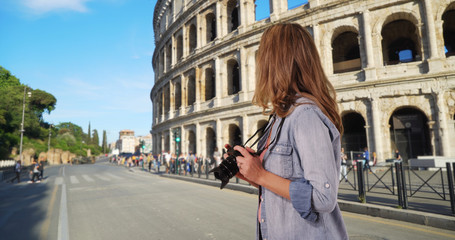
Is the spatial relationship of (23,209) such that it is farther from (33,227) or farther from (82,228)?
(82,228)

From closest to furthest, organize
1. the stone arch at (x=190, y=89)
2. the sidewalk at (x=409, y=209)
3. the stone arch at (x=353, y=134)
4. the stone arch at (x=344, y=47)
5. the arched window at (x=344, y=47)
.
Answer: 1. the sidewalk at (x=409, y=209)
2. the stone arch at (x=353, y=134)
3. the stone arch at (x=344, y=47)
4. the arched window at (x=344, y=47)
5. the stone arch at (x=190, y=89)

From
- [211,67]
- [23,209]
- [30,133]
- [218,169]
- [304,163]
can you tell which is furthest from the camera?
[30,133]

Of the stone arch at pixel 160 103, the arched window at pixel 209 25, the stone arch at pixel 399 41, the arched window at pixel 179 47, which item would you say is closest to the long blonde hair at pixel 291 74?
the stone arch at pixel 399 41

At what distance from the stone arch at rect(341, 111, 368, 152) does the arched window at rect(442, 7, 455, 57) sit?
6.91 m

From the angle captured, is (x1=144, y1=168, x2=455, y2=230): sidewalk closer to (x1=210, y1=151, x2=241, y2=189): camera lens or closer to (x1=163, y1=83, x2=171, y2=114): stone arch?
(x1=210, y1=151, x2=241, y2=189): camera lens

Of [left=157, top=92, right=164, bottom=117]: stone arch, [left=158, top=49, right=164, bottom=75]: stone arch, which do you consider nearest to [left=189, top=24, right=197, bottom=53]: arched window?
[left=158, top=49, right=164, bottom=75]: stone arch

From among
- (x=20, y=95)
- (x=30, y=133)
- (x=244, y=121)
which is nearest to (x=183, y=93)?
(x=244, y=121)

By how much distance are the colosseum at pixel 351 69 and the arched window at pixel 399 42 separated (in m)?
0.07

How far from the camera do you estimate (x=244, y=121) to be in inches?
791

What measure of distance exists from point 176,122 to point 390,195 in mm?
22345

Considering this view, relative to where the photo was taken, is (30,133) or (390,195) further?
(30,133)

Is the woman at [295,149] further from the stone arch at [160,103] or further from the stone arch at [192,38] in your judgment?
the stone arch at [160,103]

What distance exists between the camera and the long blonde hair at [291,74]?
122 cm

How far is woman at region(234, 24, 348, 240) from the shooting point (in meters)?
1.05
